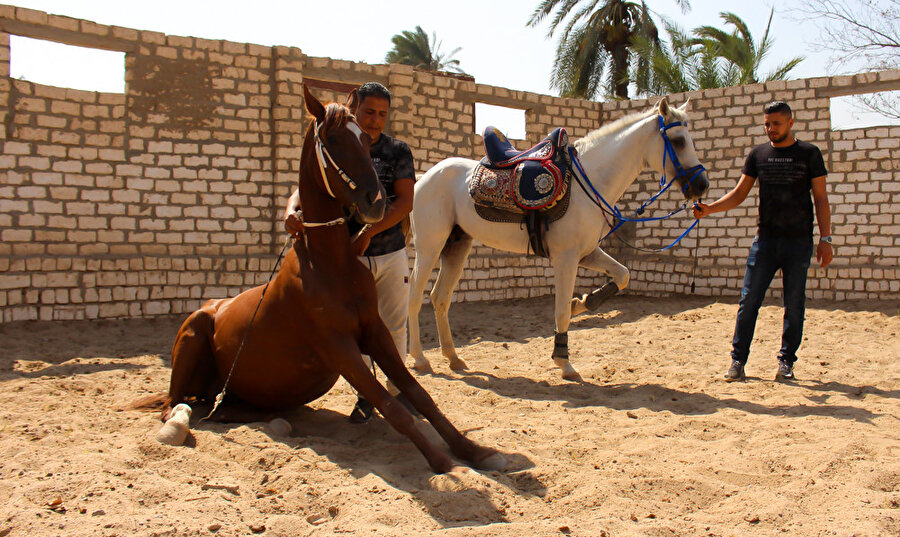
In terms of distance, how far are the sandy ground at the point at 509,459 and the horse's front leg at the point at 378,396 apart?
0.49 feet

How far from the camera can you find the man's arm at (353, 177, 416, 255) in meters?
3.67

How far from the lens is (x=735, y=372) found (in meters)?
5.62

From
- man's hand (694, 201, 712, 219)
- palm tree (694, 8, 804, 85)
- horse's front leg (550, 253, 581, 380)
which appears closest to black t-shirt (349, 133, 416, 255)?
horse's front leg (550, 253, 581, 380)

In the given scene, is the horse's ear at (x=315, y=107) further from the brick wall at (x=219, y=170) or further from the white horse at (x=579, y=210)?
the brick wall at (x=219, y=170)

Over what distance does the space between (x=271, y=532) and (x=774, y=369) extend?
16.5 ft

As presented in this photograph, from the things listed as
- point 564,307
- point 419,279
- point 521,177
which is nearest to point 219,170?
point 419,279

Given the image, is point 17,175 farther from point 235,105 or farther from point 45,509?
point 45,509

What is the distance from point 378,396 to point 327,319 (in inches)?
18.4

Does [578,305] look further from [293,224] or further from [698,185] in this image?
[293,224]

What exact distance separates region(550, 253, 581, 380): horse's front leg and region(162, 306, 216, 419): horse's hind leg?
2.95 meters

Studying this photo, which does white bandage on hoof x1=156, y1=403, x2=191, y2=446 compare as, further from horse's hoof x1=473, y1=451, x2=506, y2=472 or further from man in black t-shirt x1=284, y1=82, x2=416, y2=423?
horse's hoof x1=473, y1=451, x2=506, y2=472

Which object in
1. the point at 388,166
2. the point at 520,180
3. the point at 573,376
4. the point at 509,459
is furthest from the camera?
the point at 520,180

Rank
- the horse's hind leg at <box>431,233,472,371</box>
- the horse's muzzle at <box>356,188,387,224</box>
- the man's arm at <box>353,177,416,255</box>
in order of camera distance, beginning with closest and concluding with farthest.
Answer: the horse's muzzle at <box>356,188,387,224</box> < the man's arm at <box>353,177,416,255</box> < the horse's hind leg at <box>431,233,472,371</box>

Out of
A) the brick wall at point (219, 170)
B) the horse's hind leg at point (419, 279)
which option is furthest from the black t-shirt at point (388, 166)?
the brick wall at point (219, 170)
